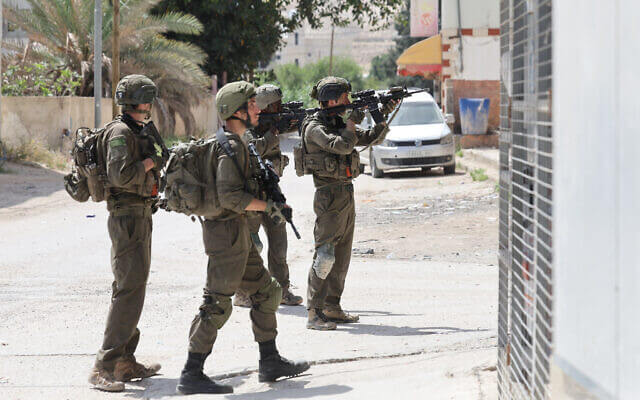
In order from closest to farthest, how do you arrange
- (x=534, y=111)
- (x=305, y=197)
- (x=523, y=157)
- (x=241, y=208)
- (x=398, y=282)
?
(x=534, y=111) → (x=523, y=157) → (x=241, y=208) → (x=398, y=282) → (x=305, y=197)

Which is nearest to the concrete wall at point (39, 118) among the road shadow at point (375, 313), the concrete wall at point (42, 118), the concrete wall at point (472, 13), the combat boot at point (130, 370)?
the concrete wall at point (42, 118)

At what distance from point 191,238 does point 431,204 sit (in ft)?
14.8

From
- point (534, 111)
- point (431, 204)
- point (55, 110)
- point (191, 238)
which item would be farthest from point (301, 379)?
point (55, 110)

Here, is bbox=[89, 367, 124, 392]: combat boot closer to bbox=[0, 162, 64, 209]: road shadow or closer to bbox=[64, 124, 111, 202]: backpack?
bbox=[64, 124, 111, 202]: backpack

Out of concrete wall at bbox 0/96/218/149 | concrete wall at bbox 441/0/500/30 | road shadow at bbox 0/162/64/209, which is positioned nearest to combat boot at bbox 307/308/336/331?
road shadow at bbox 0/162/64/209

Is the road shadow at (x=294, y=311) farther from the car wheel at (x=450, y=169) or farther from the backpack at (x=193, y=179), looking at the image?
the car wheel at (x=450, y=169)

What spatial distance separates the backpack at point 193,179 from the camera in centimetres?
514

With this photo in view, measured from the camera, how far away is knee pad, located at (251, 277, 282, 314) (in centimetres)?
550

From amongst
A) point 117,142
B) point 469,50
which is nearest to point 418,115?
point 469,50

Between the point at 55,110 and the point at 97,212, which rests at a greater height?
the point at 55,110

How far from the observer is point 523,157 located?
3713mm

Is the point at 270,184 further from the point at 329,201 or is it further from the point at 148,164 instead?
the point at 329,201

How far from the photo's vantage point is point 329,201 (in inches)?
272

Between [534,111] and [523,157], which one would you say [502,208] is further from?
[534,111]
